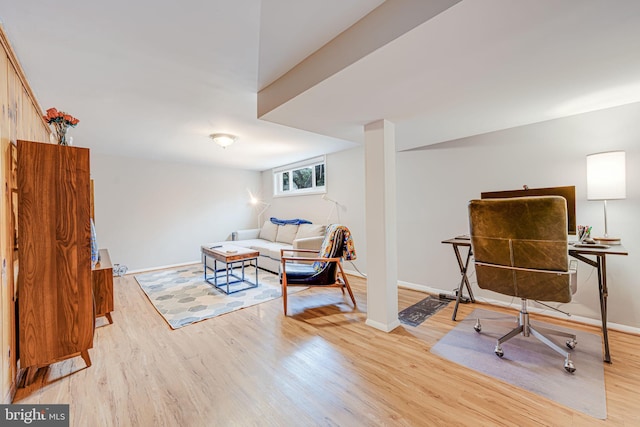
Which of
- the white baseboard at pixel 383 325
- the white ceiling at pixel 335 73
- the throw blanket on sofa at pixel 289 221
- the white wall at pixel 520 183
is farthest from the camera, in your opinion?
the throw blanket on sofa at pixel 289 221

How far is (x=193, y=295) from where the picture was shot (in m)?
3.43

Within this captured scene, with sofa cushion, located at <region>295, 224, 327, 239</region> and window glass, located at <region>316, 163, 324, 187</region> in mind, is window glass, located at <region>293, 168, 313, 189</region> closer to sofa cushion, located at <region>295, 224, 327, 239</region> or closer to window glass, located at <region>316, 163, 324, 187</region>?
window glass, located at <region>316, 163, 324, 187</region>

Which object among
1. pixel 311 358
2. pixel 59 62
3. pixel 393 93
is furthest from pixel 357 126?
pixel 59 62

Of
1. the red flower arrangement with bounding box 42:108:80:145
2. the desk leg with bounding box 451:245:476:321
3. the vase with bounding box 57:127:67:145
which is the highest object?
the red flower arrangement with bounding box 42:108:80:145

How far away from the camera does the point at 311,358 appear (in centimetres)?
197

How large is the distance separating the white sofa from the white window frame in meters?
0.75

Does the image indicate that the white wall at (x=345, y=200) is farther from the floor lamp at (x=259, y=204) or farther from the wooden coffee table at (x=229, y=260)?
the wooden coffee table at (x=229, y=260)

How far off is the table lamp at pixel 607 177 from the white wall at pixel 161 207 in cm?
595

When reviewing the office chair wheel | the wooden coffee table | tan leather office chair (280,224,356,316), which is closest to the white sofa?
the wooden coffee table

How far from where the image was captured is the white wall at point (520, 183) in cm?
225

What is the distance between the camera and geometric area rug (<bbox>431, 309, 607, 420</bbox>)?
1.53 metres

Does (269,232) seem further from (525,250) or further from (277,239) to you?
(525,250)

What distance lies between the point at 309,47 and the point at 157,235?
4.86 m

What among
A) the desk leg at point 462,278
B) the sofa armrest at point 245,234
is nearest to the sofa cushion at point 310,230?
the sofa armrest at point 245,234
